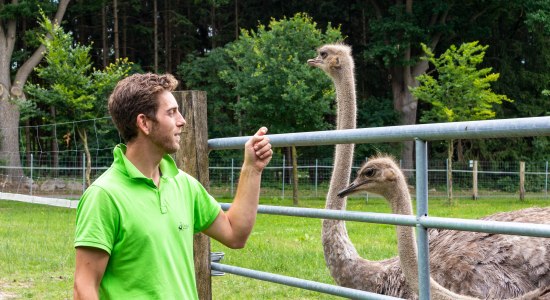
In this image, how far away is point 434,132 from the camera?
240 centimetres

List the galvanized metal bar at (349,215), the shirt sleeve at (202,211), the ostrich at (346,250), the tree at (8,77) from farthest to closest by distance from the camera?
1. the tree at (8,77)
2. the ostrich at (346,250)
3. the shirt sleeve at (202,211)
4. the galvanized metal bar at (349,215)

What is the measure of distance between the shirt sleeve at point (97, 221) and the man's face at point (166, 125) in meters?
0.23

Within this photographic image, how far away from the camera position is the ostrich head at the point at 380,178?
11.8 ft

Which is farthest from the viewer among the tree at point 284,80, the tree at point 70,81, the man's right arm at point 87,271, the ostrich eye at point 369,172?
the tree at point 284,80

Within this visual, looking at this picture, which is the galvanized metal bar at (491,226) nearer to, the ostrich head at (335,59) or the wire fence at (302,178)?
the ostrich head at (335,59)

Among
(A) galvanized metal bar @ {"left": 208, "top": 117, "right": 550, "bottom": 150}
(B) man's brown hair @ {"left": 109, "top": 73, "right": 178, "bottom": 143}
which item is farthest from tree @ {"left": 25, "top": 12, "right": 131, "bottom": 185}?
(B) man's brown hair @ {"left": 109, "top": 73, "right": 178, "bottom": 143}

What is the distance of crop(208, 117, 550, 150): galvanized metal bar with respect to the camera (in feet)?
6.98

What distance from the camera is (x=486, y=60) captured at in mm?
31141

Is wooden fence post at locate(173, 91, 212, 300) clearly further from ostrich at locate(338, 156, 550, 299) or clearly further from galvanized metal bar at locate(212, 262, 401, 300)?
ostrich at locate(338, 156, 550, 299)

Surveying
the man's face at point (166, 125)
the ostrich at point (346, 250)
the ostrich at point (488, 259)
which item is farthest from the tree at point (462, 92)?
the man's face at point (166, 125)

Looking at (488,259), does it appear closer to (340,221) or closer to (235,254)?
(340,221)

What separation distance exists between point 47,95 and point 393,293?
1667 cm

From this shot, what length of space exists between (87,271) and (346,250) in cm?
265

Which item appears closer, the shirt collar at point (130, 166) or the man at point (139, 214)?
the man at point (139, 214)
